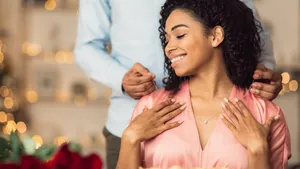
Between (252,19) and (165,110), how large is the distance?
0.31m

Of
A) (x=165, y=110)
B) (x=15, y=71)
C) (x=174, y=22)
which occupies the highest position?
(x=174, y=22)

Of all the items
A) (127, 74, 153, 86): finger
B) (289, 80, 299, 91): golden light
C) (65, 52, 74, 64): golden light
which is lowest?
(289, 80, 299, 91): golden light

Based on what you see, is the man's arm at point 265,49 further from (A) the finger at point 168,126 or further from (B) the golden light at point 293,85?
(B) the golden light at point 293,85

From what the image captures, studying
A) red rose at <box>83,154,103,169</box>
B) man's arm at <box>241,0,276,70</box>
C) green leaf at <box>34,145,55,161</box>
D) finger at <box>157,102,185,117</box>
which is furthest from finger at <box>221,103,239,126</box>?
red rose at <box>83,154,103,169</box>

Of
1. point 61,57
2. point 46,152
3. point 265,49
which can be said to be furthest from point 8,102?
point 46,152

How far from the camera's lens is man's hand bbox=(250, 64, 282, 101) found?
1766mm

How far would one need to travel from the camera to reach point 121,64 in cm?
210

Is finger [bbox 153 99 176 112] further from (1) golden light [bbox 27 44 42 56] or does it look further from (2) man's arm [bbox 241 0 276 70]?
(1) golden light [bbox 27 44 42 56]

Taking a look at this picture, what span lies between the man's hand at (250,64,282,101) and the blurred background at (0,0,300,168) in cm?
329

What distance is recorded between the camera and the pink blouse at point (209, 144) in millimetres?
1631

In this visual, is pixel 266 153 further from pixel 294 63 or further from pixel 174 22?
pixel 294 63

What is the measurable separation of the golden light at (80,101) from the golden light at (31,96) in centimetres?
28

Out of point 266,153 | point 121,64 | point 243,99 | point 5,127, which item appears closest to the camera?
point 266,153

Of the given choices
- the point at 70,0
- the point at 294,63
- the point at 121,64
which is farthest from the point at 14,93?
the point at 121,64
